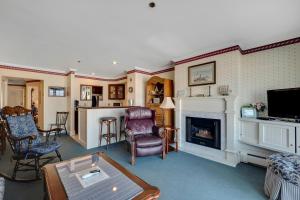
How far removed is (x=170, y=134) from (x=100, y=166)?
2.76m

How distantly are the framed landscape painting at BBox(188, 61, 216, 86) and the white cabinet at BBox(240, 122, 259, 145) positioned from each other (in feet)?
3.58

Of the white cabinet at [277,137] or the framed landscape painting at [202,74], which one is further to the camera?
the framed landscape painting at [202,74]

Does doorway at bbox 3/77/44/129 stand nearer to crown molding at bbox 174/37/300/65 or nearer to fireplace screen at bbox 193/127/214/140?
fireplace screen at bbox 193/127/214/140

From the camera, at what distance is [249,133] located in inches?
109

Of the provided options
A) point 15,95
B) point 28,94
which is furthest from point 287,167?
point 15,95

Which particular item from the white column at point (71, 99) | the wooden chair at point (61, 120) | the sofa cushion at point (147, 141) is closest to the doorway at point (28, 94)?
the wooden chair at point (61, 120)

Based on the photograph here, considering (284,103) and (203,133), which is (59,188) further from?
(284,103)

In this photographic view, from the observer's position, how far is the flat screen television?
2.29 meters

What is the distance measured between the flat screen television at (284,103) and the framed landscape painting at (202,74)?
3.53 feet

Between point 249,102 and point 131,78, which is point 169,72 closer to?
point 131,78

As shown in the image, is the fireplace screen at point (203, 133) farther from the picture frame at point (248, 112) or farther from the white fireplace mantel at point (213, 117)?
the picture frame at point (248, 112)

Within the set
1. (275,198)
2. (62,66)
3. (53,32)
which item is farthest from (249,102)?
(62,66)

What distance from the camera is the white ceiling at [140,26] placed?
1.95 metres

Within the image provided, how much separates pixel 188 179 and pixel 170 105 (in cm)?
162
